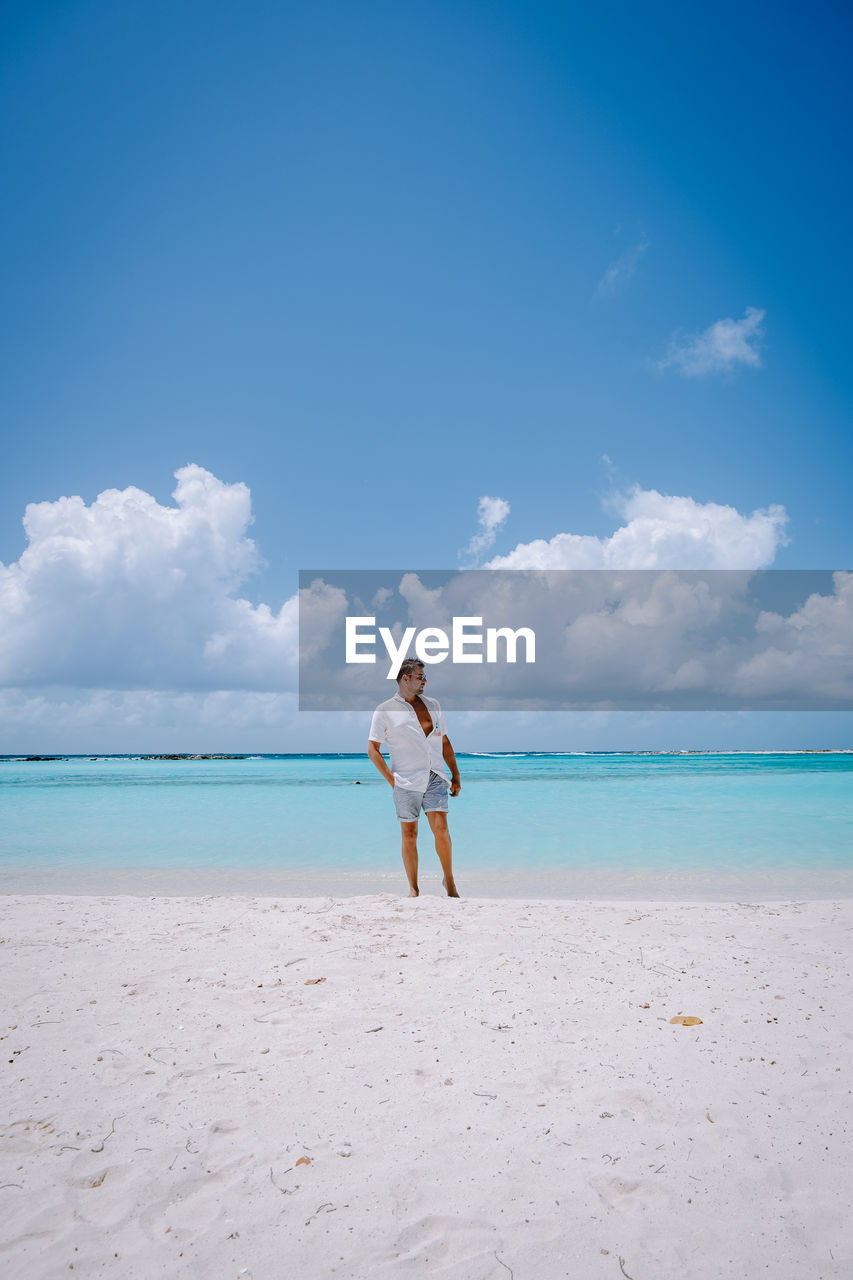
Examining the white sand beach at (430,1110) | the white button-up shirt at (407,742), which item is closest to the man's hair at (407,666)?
the white button-up shirt at (407,742)

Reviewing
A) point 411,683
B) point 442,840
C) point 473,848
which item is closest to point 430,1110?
point 442,840

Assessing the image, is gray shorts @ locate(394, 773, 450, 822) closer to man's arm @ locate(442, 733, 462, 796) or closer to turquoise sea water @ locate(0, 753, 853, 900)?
man's arm @ locate(442, 733, 462, 796)

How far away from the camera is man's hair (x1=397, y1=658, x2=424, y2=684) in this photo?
6453 mm

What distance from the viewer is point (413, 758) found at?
21.1 feet

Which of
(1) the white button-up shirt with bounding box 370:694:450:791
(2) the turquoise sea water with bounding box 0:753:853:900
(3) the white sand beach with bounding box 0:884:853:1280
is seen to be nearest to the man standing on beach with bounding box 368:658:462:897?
(1) the white button-up shirt with bounding box 370:694:450:791

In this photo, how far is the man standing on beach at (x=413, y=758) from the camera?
6371 mm

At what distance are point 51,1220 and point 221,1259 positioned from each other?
61cm

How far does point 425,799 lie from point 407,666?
1290mm

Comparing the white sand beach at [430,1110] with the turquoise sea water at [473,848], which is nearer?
the white sand beach at [430,1110]

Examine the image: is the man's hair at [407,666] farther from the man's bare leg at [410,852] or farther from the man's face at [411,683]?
the man's bare leg at [410,852]

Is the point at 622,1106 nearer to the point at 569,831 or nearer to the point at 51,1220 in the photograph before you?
the point at 51,1220

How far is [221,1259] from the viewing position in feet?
6.53

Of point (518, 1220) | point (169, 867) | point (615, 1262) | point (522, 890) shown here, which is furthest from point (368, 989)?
point (169, 867)

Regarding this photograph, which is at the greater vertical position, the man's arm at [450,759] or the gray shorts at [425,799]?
the man's arm at [450,759]
